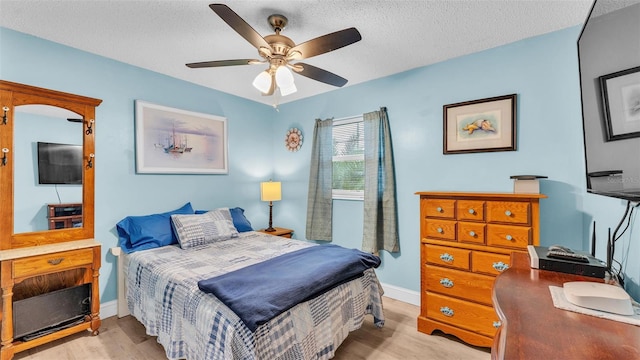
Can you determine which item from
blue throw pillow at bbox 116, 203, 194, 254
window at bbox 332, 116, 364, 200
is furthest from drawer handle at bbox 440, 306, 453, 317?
blue throw pillow at bbox 116, 203, 194, 254

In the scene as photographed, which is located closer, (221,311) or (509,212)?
(221,311)

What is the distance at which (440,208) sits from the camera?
7.72ft

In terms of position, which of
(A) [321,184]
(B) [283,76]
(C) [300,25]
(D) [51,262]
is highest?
(C) [300,25]

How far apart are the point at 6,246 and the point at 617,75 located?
12.4 ft

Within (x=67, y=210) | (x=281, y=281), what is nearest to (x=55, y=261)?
(x=67, y=210)

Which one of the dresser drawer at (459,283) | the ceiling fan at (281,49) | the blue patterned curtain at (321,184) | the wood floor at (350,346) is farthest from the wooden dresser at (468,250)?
the blue patterned curtain at (321,184)

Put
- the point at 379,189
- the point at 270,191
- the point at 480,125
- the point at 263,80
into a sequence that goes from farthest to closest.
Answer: the point at 270,191
the point at 379,189
the point at 480,125
the point at 263,80

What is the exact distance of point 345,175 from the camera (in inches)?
143

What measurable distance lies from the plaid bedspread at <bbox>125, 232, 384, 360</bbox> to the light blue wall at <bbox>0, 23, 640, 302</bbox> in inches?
32.0

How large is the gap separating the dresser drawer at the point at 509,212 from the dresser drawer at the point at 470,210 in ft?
0.18

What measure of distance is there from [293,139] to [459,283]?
111 inches

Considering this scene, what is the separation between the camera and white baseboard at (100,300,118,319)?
265cm

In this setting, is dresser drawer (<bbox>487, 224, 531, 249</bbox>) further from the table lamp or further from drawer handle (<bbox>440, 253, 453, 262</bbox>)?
the table lamp

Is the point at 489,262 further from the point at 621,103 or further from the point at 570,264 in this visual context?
the point at 621,103
